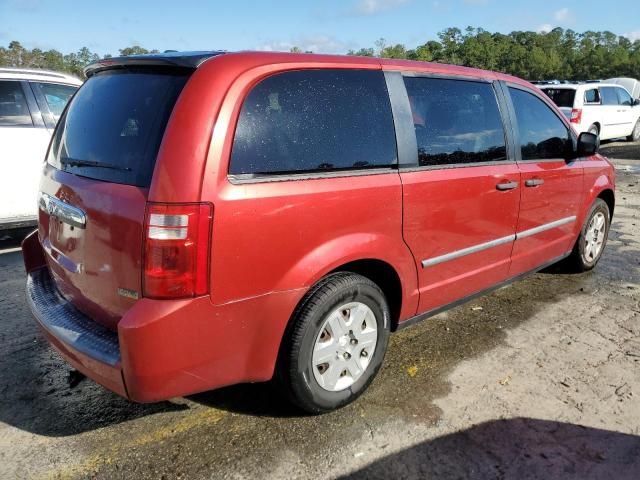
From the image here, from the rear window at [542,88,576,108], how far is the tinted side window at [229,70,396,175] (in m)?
12.2

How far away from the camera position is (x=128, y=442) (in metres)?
2.57

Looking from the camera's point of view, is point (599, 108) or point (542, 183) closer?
point (542, 183)

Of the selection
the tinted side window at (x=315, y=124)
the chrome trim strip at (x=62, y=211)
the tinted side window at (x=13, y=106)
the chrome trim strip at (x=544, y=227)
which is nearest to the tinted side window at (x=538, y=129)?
the chrome trim strip at (x=544, y=227)

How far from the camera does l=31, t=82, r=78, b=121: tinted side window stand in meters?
5.85

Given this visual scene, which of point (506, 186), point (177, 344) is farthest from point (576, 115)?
point (177, 344)

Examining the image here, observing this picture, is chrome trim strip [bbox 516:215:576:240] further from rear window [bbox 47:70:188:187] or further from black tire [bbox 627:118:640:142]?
black tire [bbox 627:118:640:142]

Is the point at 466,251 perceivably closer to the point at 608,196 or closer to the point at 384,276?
the point at 384,276

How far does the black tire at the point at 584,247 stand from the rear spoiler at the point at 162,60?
12.1ft

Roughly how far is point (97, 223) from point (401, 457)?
5.74 feet

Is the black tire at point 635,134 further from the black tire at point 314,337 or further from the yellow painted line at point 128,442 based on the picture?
the yellow painted line at point 128,442

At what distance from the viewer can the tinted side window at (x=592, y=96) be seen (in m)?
13.8

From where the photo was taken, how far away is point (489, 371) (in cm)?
324

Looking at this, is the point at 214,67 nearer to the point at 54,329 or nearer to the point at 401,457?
the point at 54,329

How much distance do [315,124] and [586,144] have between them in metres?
2.78
